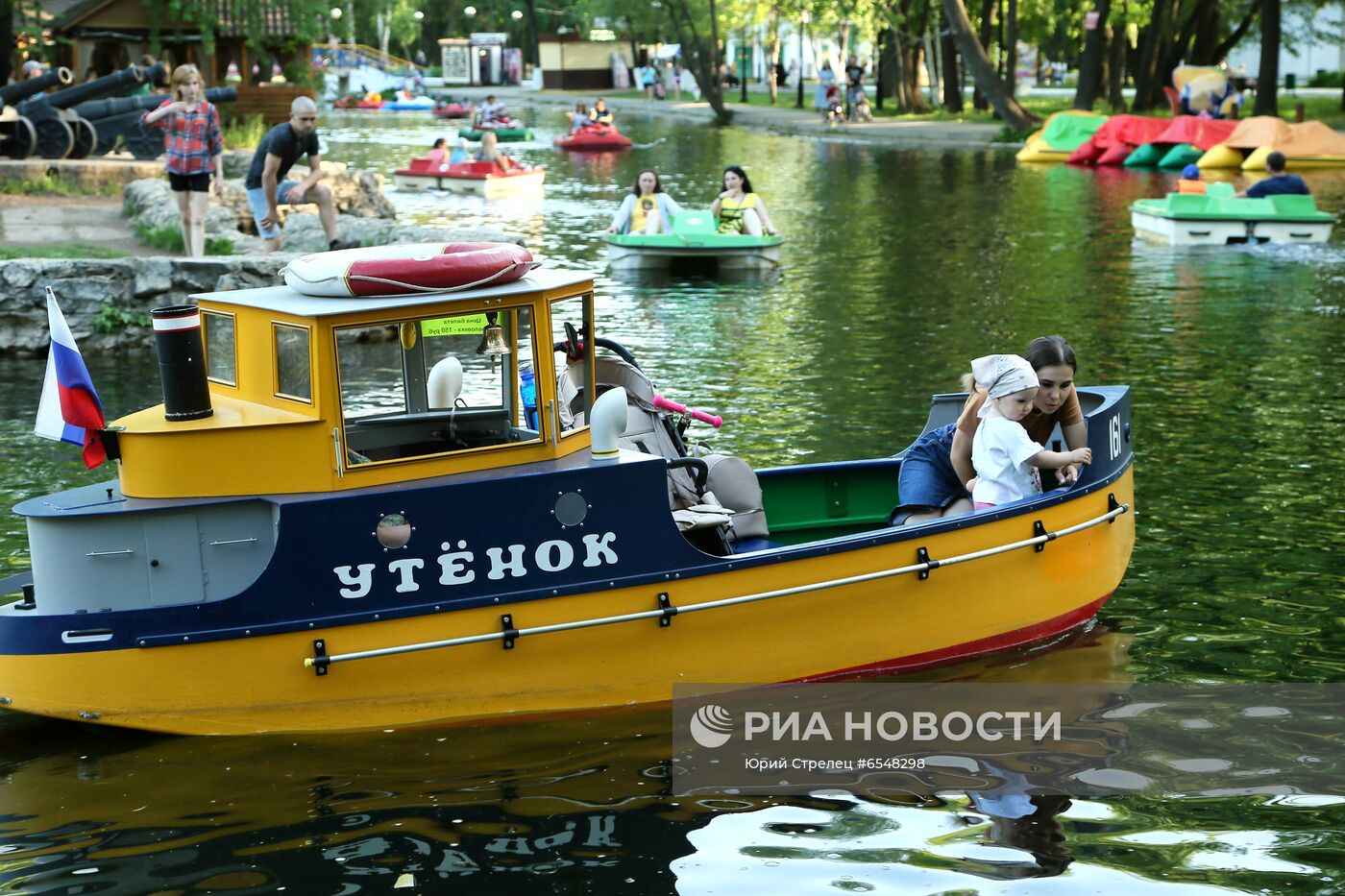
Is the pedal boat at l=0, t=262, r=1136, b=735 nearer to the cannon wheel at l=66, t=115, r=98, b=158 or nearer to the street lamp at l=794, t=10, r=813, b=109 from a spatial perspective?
the cannon wheel at l=66, t=115, r=98, b=158

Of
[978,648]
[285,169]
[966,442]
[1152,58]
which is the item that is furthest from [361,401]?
[1152,58]

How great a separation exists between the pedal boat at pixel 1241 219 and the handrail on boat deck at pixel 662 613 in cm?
1624

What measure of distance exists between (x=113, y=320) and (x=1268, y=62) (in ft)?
108

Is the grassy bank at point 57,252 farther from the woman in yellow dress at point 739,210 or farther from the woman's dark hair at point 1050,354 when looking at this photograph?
the woman's dark hair at point 1050,354

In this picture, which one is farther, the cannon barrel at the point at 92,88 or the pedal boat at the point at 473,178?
the pedal boat at the point at 473,178

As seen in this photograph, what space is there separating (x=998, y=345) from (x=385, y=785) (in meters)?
10.5

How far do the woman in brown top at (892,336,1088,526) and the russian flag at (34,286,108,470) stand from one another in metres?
3.96

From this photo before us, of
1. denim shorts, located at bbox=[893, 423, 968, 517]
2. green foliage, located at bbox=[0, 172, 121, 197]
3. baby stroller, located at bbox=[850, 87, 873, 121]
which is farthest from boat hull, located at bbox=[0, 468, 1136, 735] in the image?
baby stroller, located at bbox=[850, 87, 873, 121]

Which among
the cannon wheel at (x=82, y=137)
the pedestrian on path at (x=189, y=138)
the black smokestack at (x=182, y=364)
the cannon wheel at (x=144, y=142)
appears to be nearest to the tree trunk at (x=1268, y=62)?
Result: the cannon wheel at (x=144, y=142)

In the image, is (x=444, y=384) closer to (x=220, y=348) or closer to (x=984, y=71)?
(x=220, y=348)

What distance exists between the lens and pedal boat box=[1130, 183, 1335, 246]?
22578mm

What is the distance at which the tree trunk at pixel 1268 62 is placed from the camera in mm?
39562

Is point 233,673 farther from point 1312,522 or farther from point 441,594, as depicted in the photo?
point 1312,522

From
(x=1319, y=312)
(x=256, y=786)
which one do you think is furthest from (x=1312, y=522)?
(x=1319, y=312)
